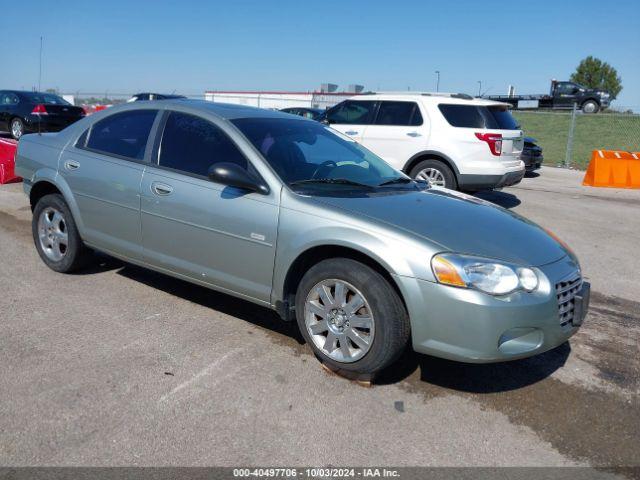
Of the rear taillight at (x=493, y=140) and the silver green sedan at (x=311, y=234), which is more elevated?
the rear taillight at (x=493, y=140)

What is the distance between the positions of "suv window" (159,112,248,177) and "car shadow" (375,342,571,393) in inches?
67.3

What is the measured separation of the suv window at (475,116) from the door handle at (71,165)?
6184 millimetres

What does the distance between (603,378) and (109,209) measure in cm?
378

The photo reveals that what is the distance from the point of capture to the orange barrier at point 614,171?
529 inches

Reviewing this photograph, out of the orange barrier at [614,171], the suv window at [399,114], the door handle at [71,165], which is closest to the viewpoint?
the door handle at [71,165]

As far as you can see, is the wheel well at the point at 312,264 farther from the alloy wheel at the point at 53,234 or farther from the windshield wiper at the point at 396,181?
the alloy wheel at the point at 53,234

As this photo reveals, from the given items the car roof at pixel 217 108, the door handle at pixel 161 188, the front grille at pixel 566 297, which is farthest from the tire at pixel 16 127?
the front grille at pixel 566 297

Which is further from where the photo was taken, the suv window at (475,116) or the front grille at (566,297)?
the suv window at (475,116)

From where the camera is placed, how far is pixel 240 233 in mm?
3844

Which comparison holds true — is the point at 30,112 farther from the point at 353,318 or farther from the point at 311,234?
the point at 353,318

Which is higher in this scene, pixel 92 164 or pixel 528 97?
pixel 528 97

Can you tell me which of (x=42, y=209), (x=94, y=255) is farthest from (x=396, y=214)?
(x=42, y=209)

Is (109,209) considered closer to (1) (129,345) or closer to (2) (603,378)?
(1) (129,345)

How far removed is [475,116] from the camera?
9.26m
